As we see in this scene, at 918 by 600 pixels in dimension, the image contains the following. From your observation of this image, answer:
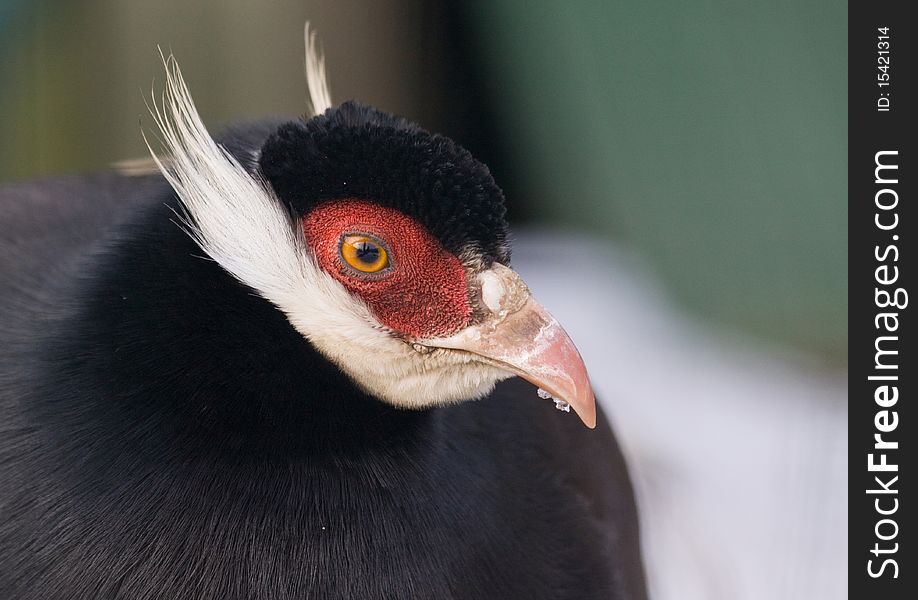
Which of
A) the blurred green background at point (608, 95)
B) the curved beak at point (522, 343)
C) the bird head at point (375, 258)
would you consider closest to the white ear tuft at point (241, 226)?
the bird head at point (375, 258)

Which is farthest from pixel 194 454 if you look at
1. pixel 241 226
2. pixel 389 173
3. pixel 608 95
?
pixel 608 95

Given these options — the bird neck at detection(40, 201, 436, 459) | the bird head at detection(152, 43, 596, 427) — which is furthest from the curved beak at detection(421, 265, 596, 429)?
the bird neck at detection(40, 201, 436, 459)

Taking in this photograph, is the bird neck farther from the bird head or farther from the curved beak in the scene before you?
the curved beak

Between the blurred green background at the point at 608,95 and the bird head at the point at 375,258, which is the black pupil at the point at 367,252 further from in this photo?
the blurred green background at the point at 608,95

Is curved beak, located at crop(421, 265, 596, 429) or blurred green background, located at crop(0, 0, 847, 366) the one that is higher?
blurred green background, located at crop(0, 0, 847, 366)

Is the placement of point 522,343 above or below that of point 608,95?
below

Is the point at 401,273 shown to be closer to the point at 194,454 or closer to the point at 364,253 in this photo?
the point at 364,253
